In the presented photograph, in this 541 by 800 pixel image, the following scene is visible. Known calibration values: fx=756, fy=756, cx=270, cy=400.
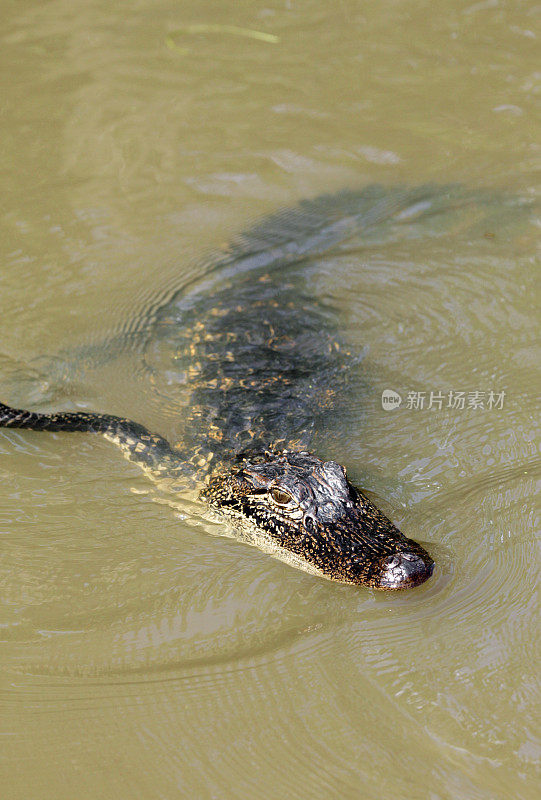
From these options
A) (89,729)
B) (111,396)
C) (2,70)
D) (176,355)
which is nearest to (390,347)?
(176,355)

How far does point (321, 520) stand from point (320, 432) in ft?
3.50

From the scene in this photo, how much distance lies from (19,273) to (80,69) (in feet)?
13.5

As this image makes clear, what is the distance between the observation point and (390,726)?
357 cm

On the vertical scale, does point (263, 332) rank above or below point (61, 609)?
above

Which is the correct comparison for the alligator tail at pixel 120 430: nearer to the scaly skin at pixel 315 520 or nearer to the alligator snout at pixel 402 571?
the scaly skin at pixel 315 520

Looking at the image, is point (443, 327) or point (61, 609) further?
point (443, 327)

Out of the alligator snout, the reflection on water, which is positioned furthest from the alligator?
the reflection on water

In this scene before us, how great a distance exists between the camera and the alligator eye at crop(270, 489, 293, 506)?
4496 millimetres

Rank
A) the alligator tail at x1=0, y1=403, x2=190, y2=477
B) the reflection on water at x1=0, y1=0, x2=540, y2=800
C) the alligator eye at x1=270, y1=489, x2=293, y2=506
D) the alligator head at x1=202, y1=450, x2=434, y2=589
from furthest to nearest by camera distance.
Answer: the alligator tail at x1=0, y1=403, x2=190, y2=477 < the alligator eye at x1=270, y1=489, x2=293, y2=506 < the alligator head at x1=202, y1=450, x2=434, y2=589 < the reflection on water at x1=0, y1=0, x2=540, y2=800

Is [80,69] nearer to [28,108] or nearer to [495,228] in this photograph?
[28,108]

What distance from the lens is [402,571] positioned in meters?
3.99

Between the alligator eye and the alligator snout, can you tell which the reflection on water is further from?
the alligator eye

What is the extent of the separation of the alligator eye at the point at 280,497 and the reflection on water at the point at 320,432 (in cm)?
36

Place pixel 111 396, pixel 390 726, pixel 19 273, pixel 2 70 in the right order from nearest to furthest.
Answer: pixel 390 726
pixel 111 396
pixel 19 273
pixel 2 70
